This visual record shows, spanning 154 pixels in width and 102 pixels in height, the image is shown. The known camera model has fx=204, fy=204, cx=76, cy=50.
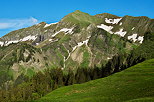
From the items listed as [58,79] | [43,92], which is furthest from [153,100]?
[58,79]

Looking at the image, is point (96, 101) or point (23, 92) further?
point (23, 92)

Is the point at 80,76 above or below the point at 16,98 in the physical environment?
above

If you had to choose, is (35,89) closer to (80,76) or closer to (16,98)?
(16,98)

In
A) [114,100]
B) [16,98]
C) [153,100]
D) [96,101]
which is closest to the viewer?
[153,100]

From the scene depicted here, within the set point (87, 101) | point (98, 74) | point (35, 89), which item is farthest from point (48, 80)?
point (87, 101)

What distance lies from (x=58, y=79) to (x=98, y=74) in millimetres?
37295

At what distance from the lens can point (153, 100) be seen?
88.7ft

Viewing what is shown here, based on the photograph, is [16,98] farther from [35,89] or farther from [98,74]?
[98,74]

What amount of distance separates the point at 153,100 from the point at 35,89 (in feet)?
479

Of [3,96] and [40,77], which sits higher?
[40,77]

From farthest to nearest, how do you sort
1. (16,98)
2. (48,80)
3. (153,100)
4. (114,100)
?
1. (48,80)
2. (16,98)
3. (114,100)
4. (153,100)

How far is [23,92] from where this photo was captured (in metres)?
146

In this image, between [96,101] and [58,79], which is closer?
[96,101]

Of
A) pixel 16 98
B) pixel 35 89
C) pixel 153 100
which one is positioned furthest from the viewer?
pixel 35 89
